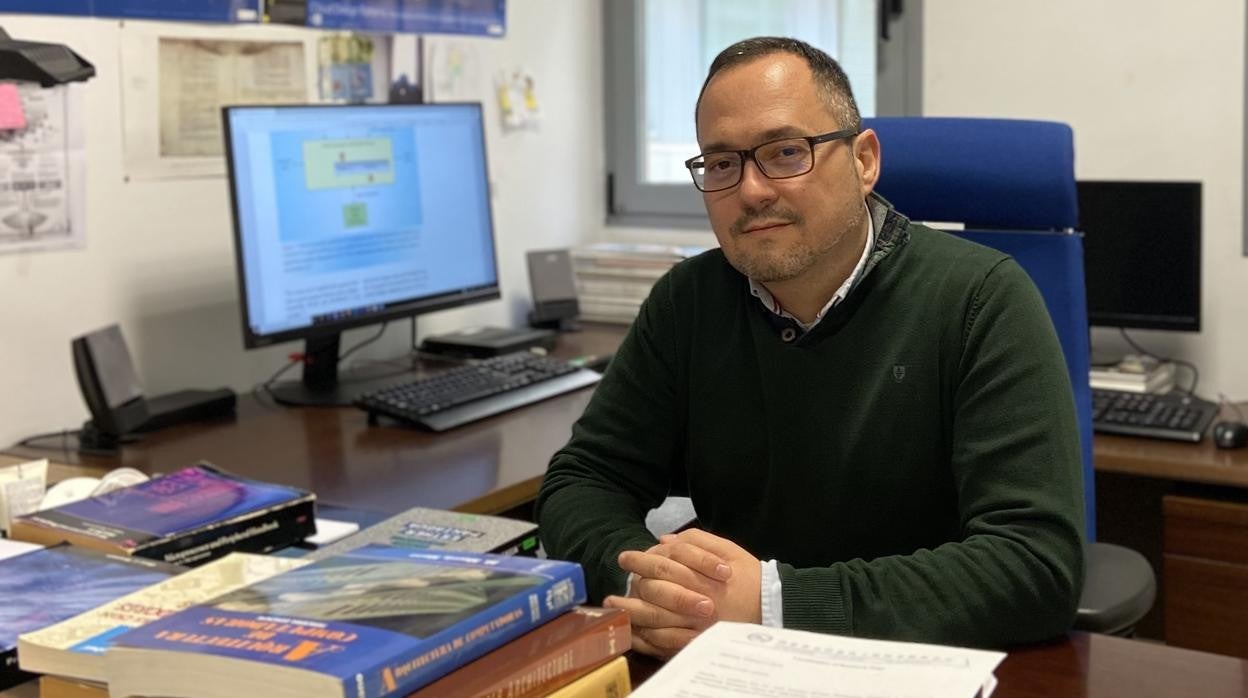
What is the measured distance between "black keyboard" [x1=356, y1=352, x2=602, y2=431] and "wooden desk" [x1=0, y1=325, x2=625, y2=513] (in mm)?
19

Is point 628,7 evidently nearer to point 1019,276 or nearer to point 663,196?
point 663,196

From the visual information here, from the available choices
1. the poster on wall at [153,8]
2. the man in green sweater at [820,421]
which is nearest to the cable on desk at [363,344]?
the poster on wall at [153,8]

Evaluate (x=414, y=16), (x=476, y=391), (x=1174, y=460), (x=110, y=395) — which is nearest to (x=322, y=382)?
(x=476, y=391)

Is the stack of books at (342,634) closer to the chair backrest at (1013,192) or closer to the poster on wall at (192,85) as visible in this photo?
the chair backrest at (1013,192)

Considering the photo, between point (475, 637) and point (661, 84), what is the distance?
270 centimetres

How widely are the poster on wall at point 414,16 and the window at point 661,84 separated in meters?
0.44

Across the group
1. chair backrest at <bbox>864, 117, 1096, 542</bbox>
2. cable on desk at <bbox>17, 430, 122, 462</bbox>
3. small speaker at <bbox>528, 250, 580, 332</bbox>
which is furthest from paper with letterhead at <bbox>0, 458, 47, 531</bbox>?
small speaker at <bbox>528, 250, 580, 332</bbox>

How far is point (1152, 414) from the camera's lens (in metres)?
2.62

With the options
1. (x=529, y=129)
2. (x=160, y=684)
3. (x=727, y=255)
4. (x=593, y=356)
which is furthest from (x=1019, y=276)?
(x=529, y=129)

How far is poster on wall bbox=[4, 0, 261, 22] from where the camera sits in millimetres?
Answer: 2269

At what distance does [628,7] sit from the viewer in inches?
141

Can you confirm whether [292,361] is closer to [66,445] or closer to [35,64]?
[66,445]

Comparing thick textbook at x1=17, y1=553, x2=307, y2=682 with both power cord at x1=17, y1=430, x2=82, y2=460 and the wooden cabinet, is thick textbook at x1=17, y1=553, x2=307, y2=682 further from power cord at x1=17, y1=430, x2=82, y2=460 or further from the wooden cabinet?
the wooden cabinet

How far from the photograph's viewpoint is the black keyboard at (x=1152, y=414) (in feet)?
8.34
